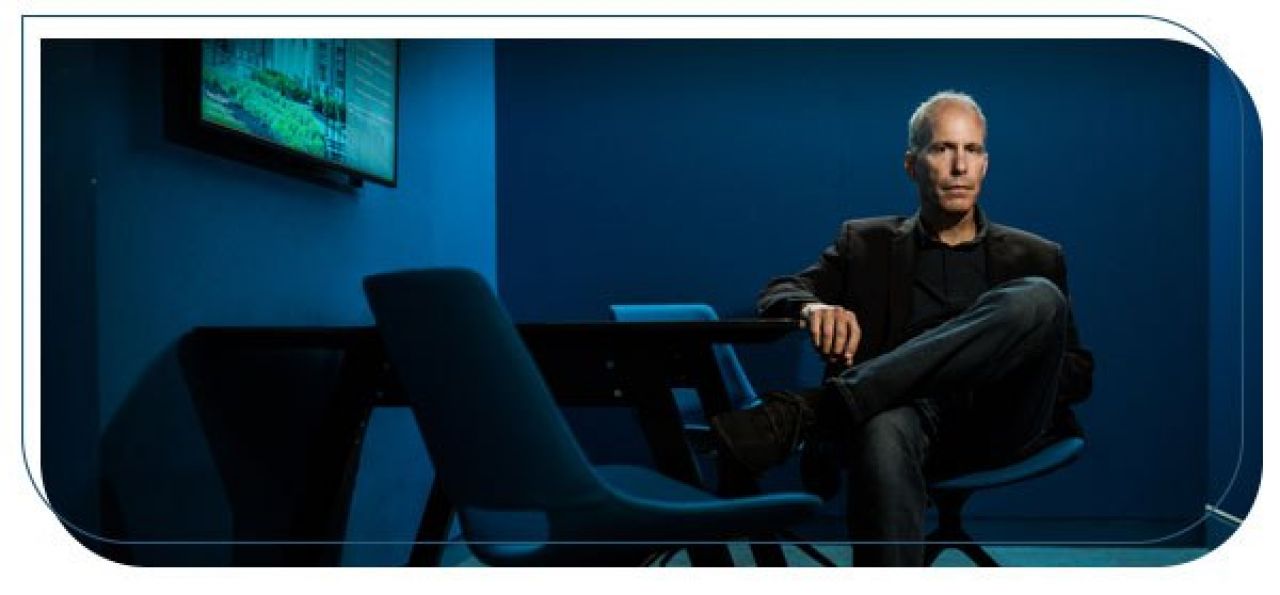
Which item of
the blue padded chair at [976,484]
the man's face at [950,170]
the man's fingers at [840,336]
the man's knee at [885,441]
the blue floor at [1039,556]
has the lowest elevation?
the blue floor at [1039,556]

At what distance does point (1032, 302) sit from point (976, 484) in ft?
1.07

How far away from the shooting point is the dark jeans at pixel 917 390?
1.53 m

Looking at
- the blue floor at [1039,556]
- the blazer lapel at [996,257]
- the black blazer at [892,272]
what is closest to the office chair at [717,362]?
the black blazer at [892,272]

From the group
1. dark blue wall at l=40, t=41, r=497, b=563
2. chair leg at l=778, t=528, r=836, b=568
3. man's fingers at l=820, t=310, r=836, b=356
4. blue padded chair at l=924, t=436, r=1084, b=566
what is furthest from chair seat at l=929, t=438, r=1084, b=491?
dark blue wall at l=40, t=41, r=497, b=563

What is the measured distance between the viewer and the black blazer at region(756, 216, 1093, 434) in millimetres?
1768

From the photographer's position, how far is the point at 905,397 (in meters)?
1.54

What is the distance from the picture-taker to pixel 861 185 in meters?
1.78

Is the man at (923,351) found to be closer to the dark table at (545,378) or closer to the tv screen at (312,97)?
the dark table at (545,378)

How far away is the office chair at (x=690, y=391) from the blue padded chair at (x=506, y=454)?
267mm

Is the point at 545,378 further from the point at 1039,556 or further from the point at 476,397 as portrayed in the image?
the point at 1039,556

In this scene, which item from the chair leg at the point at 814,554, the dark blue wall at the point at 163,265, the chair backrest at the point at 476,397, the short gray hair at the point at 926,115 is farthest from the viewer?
the short gray hair at the point at 926,115

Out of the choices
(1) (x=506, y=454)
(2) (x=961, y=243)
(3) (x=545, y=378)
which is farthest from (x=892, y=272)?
(1) (x=506, y=454)

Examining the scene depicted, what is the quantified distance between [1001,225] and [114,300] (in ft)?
4.52
